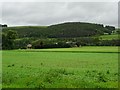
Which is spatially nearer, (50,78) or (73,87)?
(73,87)

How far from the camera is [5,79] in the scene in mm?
18609

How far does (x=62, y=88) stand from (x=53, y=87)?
2.15ft

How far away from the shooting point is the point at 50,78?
730 inches

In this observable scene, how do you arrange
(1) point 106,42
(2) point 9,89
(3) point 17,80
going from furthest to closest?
(1) point 106,42 → (3) point 17,80 → (2) point 9,89

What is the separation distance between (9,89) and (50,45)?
118 metres

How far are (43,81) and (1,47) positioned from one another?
4403 inches

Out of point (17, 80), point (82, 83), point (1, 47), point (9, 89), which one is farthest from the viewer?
point (1, 47)

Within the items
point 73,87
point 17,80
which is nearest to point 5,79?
point 17,80

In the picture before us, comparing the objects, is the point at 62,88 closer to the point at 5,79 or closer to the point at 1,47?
the point at 5,79

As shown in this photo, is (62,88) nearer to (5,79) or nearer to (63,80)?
(63,80)

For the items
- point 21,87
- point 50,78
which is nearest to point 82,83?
point 50,78

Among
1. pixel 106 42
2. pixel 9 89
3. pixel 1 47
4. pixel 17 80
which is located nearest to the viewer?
pixel 9 89

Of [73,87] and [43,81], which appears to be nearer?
[73,87]

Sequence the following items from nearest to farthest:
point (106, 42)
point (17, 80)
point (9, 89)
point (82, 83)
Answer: point (9, 89), point (82, 83), point (17, 80), point (106, 42)
